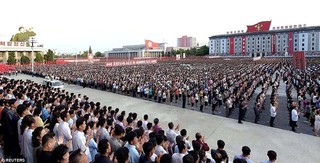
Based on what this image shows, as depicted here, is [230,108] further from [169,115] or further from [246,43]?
[246,43]

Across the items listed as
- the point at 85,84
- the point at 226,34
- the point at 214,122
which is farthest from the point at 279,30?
the point at 214,122

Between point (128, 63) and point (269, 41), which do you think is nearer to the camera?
point (128, 63)

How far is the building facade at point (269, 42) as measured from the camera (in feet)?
285

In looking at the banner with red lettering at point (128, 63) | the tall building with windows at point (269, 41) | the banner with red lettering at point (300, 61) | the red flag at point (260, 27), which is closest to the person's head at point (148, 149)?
the banner with red lettering at point (300, 61)

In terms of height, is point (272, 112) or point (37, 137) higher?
point (37, 137)

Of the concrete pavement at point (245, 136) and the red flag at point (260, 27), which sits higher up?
the red flag at point (260, 27)

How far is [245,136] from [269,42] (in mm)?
96512

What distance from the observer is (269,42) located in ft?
317

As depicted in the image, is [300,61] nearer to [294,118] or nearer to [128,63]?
[294,118]

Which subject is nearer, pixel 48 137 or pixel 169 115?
pixel 48 137

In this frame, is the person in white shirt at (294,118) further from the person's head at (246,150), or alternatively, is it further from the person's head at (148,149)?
the person's head at (148,149)

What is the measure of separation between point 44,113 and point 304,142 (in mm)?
9622

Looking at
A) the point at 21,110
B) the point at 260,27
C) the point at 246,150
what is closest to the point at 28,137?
the point at 21,110

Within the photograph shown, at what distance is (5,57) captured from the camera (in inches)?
2717
